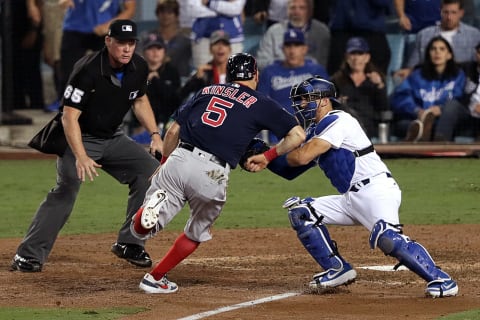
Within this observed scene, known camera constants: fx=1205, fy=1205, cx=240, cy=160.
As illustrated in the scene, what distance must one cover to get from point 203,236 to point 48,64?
1109 centimetres

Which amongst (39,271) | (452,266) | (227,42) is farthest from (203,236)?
(227,42)

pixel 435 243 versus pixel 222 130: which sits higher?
pixel 222 130

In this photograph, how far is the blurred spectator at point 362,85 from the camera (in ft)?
51.8

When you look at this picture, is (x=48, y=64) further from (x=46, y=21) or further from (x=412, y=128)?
(x=412, y=128)

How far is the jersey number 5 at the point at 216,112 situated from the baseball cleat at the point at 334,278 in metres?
1.20

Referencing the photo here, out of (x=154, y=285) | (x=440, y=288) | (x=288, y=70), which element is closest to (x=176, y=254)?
(x=154, y=285)

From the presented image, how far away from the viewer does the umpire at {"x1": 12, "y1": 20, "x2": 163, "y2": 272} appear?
335 inches

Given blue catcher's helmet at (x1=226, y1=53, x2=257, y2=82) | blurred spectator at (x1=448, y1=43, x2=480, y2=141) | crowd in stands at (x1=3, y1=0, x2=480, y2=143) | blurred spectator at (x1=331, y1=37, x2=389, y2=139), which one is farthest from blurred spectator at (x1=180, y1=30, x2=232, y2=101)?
blue catcher's helmet at (x1=226, y1=53, x2=257, y2=82)

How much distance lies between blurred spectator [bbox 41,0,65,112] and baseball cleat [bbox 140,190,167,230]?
10170 millimetres

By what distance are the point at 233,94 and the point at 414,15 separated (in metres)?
9.42

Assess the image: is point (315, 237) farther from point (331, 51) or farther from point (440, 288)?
point (331, 51)

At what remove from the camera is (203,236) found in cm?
781

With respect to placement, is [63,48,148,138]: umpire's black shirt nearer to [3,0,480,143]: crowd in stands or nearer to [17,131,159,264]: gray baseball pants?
[17,131,159,264]: gray baseball pants

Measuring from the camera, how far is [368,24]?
16359mm
